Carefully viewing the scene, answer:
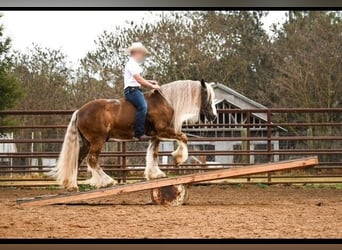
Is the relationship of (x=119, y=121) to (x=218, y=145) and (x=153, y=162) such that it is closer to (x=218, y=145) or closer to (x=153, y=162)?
(x=153, y=162)

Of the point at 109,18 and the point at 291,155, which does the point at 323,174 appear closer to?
the point at 291,155

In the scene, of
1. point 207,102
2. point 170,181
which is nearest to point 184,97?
point 207,102

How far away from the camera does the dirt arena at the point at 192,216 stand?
201 inches

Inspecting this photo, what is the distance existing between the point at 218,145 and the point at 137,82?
0.91 metres

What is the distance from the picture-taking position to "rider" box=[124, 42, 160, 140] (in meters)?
5.46

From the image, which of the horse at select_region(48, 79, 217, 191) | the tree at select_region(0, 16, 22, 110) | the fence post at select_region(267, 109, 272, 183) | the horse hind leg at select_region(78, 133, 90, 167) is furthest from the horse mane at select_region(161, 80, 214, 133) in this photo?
the tree at select_region(0, 16, 22, 110)

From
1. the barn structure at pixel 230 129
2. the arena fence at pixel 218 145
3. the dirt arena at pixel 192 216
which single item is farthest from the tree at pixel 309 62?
the dirt arena at pixel 192 216

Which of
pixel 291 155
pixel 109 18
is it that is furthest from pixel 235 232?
pixel 109 18

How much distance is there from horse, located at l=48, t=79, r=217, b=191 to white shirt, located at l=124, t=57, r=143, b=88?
131 mm

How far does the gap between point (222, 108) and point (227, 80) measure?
250 millimetres

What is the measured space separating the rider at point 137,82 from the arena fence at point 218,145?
244 mm

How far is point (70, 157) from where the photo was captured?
549 centimetres

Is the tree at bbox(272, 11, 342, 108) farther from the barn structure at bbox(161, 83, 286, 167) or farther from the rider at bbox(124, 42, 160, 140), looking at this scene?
the rider at bbox(124, 42, 160, 140)

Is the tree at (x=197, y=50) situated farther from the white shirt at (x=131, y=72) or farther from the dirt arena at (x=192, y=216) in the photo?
the dirt arena at (x=192, y=216)
